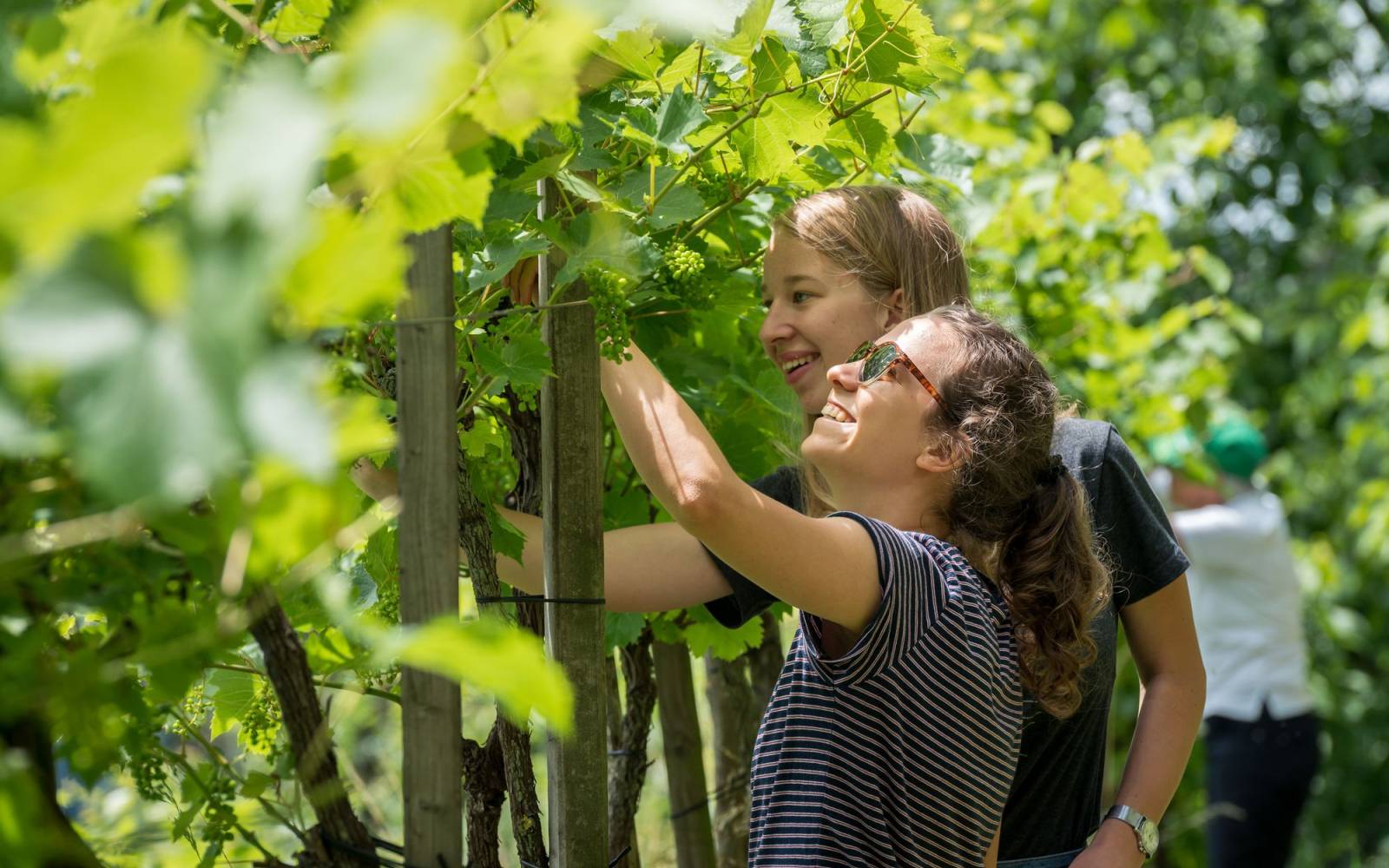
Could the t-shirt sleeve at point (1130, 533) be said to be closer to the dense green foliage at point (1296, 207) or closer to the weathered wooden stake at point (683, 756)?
the weathered wooden stake at point (683, 756)

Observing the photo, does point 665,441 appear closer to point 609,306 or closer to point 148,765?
point 609,306

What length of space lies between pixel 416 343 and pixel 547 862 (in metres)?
0.67

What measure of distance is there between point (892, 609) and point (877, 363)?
35cm

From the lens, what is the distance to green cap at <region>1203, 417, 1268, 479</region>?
4387 mm

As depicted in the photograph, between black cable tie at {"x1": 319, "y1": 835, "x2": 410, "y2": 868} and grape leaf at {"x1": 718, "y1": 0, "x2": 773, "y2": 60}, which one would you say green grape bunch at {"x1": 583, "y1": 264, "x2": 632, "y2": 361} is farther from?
black cable tie at {"x1": 319, "y1": 835, "x2": 410, "y2": 868}

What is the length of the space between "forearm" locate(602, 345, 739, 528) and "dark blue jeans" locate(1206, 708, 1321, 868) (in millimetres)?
3585

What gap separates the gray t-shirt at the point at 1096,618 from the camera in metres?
1.70

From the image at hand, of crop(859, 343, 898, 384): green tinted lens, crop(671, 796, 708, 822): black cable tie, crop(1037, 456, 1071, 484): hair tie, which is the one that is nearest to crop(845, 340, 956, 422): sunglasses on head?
crop(859, 343, 898, 384): green tinted lens

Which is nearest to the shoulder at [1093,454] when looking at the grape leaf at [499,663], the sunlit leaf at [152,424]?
the grape leaf at [499,663]

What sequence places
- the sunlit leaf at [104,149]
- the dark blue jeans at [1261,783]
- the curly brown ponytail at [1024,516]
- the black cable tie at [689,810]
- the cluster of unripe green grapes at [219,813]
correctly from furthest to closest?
the dark blue jeans at [1261,783] → the black cable tie at [689,810] → the curly brown ponytail at [1024,516] → the cluster of unripe green grapes at [219,813] → the sunlit leaf at [104,149]

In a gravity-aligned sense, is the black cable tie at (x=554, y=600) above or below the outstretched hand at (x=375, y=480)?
below

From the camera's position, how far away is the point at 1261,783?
4203 millimetres

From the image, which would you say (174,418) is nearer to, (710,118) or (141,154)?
(141,154)

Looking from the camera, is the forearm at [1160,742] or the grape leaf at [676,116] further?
the forearm at [1160,742]
